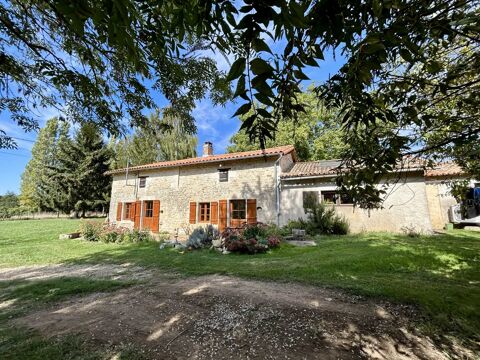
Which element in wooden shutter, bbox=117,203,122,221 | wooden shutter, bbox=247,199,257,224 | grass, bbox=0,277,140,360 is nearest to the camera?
grass, bbox=0,277,140,360

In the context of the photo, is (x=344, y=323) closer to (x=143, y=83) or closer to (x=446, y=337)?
(x=446, y=337)

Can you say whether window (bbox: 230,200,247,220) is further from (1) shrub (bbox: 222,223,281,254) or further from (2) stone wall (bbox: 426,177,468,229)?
(2) stone wall (bbox: 426,177,468,229)

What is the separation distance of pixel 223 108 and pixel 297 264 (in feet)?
13.1

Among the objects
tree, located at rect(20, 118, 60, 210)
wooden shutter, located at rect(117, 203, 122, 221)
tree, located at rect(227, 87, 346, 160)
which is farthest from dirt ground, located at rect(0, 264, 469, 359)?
tree, located at rect(20, 118, 60, 210)

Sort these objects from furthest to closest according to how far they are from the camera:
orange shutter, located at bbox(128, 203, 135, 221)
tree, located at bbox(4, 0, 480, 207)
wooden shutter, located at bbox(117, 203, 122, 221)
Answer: wooden shutter, located at bbox(117, 203, 122, 221), orange shutter, located at bbox(128, 203, 135, 221), tree, located at bbox(4, 0, 480, 207)

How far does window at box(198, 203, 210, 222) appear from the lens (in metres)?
13.2

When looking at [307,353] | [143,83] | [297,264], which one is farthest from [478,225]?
[143,83]

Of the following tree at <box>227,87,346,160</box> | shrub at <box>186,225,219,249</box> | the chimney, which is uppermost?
tree at <box>227,87,346,160</box>

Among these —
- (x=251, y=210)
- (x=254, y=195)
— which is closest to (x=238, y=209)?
(x=251, y=210)

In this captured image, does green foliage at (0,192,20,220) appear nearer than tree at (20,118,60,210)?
Yes

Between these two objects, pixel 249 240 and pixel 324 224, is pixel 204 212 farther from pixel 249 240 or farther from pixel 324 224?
pixel 324 224

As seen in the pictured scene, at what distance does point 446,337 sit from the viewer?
2424 millimetres

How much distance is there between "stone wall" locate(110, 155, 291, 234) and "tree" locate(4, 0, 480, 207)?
865 centimetres

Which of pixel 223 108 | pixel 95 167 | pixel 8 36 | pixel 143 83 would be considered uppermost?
pixel 95 167
